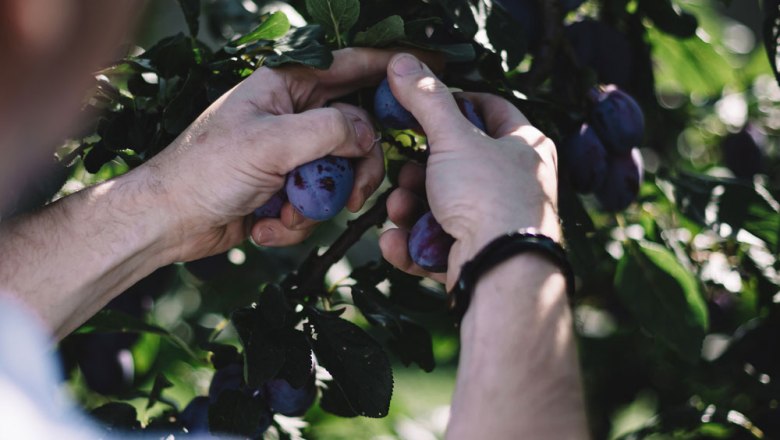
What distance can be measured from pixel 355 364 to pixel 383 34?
387 mm

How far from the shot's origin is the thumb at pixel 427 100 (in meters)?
0.84

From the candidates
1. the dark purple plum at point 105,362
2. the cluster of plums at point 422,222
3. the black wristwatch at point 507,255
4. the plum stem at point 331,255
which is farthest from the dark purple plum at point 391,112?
the dark purple plum at point 105,362

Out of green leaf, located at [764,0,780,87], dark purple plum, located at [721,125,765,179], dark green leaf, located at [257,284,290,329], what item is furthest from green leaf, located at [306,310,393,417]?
dark purple plum, located at [721,125,765,179]

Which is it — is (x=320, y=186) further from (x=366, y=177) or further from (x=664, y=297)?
(x=664, y=297)

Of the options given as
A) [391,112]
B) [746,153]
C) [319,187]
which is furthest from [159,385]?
[746,153]

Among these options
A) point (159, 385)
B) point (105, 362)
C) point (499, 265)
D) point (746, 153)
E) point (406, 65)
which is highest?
point (406, 65)

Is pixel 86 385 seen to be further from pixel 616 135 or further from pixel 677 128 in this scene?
pixel 677 128

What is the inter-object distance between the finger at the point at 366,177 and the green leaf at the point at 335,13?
15 cm

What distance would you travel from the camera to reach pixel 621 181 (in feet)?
3.51

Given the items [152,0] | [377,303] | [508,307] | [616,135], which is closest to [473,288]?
[508,307]

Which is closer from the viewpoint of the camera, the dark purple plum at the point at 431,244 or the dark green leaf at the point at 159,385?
the dark purple plum at the point at 431,244

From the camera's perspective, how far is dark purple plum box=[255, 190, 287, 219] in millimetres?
990

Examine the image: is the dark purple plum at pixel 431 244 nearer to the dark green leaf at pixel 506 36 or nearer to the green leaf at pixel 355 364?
the green leaf at pixel 355 364

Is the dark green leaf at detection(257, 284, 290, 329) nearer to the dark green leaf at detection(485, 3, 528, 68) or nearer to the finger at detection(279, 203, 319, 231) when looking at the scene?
the finger at detection(279, 203, 319, 231)
